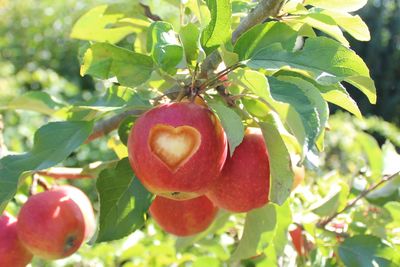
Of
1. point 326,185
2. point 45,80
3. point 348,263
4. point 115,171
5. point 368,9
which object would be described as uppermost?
point 115,171

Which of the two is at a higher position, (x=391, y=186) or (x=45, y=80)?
(x=391, y=186)

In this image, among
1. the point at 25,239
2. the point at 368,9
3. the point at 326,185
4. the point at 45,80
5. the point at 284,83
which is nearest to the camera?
the point at 284,83

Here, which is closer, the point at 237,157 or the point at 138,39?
the point at 237,157

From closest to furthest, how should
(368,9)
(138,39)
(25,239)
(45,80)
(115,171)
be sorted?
Result: (115,171)
(25,239)
(138,39)
(45,80)
(368,9)

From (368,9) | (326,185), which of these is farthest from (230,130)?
(368,9)

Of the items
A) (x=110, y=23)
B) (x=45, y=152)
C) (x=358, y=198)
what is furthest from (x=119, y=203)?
(x=358, y=198)

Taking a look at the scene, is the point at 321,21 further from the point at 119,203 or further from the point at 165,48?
the point at 119,203

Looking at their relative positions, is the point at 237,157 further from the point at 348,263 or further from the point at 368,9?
the point at 368,9
